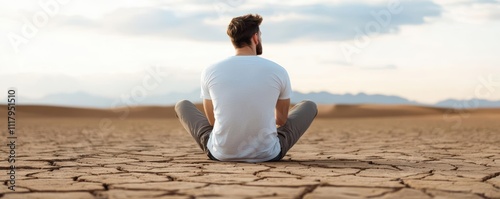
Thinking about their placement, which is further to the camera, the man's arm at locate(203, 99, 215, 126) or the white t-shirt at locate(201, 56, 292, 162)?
the man's arm at locate(203, 99, 215, 126)

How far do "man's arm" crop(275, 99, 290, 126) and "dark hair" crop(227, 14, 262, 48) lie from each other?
1.18 ft

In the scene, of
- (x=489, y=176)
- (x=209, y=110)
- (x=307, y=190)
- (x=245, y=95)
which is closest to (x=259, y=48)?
(x=245, y=95)

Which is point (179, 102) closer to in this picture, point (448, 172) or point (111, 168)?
point (111, 168)

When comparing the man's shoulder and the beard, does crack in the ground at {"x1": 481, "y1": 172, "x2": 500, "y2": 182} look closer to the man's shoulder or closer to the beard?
the man's shoulder

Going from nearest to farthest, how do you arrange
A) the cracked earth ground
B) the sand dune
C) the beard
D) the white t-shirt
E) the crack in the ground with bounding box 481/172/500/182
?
1. the cracked earth ground
2. the crack in the ground with bounding box 481/172/500/182
3. the white t-shirt
4. the beard
5. the sand dune

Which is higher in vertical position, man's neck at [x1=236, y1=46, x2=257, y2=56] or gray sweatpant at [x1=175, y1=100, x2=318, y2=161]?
man's neck at [x1=236, y1=46, x2=257, y2=56]

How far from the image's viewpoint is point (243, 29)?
3.21 meters

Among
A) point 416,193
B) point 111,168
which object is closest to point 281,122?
point 111,168

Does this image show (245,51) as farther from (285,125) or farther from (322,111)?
(322,111)

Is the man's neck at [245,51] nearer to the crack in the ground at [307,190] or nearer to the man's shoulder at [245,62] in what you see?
the man's shoulder at [245,62]

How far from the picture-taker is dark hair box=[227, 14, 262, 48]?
322 centimetres

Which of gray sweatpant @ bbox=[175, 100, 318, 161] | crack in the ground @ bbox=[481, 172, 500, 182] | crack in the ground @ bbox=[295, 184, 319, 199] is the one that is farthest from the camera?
gray sweatpant @ bbox=[175, 100, 318, 161]

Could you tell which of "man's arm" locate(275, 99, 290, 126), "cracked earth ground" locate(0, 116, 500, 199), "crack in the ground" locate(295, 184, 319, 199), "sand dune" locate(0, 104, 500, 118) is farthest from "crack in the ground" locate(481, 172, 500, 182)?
"sand dune" locate(0, 104, 500, 118)

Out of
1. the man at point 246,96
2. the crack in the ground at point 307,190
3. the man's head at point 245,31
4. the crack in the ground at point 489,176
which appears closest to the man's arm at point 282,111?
the man at point 246,96
